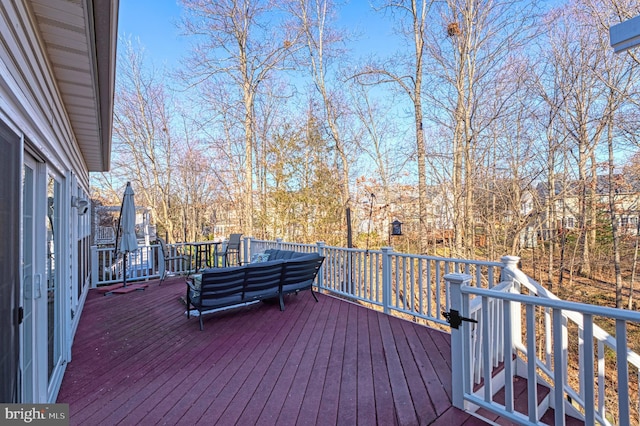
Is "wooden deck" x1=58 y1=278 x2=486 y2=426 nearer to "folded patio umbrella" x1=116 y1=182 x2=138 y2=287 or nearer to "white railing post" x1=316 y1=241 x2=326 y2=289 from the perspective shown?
"white railing post" x1=316 y1=241 x2=326 y2=289

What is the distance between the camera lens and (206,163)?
43.5 ft

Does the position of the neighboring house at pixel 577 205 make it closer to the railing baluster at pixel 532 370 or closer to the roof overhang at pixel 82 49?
the railing baluster at pixel 532 370

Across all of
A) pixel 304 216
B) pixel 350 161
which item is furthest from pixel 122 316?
pixel 350 161

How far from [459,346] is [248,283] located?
2.84 metres

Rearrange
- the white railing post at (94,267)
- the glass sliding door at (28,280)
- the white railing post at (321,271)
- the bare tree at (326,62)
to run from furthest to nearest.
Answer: the bare tree at (326,62)
the white railing post at (94,267)
the white railing post at (321,271)
the glass sliding door at (28,280)

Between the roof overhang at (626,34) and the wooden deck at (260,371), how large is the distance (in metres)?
2.69

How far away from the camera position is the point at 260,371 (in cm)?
275

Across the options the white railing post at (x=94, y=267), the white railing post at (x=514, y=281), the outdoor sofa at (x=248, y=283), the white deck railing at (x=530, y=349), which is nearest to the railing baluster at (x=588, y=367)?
the white deck railing at (x=530, y=349)

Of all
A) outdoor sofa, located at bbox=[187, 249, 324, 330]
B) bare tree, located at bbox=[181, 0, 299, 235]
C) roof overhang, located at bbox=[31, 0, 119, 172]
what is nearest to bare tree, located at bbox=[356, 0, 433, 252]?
bare tree, located at bbox=[181, 0, 299, 235]

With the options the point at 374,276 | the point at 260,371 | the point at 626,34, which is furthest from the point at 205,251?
the point at 626,34

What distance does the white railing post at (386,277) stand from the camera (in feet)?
14.2

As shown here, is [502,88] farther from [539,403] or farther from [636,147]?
[539,403]

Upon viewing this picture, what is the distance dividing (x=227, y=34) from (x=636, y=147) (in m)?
12.3

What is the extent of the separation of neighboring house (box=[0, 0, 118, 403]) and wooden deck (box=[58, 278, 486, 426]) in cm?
53
